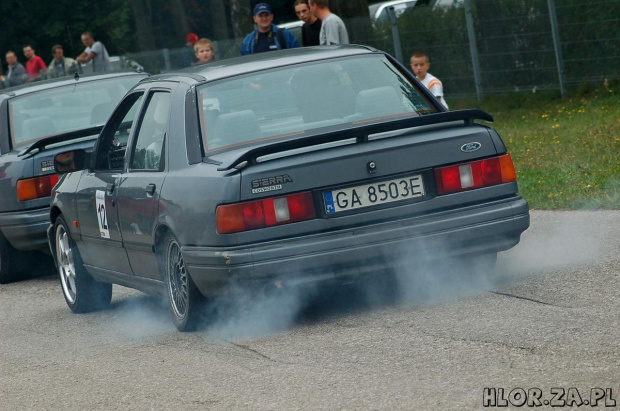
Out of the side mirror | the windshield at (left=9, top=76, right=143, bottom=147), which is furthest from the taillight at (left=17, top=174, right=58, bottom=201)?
the side mirror

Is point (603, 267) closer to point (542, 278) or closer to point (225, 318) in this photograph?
point (542, 278)

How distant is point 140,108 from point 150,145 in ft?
1.39

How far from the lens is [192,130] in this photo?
7207mm

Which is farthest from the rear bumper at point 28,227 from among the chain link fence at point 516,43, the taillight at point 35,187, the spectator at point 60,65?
the spectator at point 60,65

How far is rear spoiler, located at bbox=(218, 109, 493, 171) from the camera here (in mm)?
6613

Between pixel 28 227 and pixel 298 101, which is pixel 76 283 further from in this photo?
pixel 298 101

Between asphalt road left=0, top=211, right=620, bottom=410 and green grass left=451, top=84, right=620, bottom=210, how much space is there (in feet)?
7.40

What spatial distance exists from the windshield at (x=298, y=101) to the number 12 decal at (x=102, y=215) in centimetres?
129

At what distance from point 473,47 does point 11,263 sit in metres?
12.3

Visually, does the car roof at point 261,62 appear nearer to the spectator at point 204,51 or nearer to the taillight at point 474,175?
the taillight at point 474,175

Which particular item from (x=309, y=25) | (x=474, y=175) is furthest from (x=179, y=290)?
(x=309, y=25)

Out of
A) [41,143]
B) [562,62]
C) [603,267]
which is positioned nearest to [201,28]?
[562,62]

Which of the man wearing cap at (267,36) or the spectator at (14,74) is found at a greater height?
the man wearing cap at (267,36)

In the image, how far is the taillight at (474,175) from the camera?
273 inches
